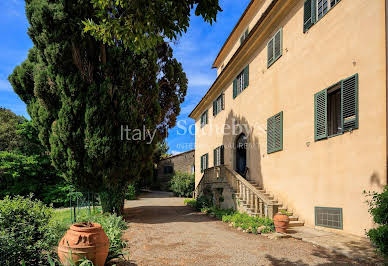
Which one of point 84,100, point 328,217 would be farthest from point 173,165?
point 328,217

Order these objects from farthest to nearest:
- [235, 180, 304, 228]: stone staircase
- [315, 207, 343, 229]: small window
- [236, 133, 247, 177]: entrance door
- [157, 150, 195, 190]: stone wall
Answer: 1. [157, 150, 195, 190]: stone wall
2. [236, 133, 247, 177]: entrance door
3. [235, 180, 304, 228]: stone staircase
4. [315, 207, 343, 229]: small window

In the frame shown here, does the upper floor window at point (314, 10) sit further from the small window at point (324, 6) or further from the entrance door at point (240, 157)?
the entrance door at point (240, 157)

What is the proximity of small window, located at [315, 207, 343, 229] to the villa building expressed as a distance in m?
0.03

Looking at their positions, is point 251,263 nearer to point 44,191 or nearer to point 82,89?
point 82,89

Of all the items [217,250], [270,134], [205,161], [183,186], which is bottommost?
[183,186]

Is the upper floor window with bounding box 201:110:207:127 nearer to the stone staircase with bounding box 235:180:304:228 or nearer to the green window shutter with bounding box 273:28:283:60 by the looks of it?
the stone staircase with bounding box 235:180:304:228

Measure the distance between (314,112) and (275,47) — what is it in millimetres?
3922

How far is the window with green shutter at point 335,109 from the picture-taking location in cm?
743

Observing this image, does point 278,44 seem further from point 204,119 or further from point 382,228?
point 204,119

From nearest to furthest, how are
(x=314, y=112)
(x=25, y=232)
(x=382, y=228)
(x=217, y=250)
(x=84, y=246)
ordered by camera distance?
(x=84, y=246), (x=25, y=232), (x=382, y=228), (x=217, y=250), (x=314, y=112)

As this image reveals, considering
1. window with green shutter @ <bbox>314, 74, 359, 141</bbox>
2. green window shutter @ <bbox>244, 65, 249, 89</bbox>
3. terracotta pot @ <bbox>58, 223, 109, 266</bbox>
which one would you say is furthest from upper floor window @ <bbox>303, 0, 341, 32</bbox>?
terracotta pot @ <bbox>58, 223, 109, 266</bbox>

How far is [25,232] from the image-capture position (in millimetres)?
4785

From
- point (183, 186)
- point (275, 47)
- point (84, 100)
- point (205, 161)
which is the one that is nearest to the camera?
point (84, 100)

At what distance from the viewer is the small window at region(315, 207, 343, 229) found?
7.68 meters
